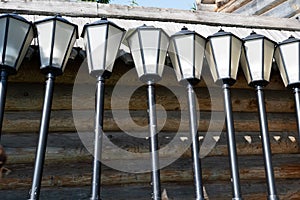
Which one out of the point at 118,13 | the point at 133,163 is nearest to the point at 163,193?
the point at 133,163

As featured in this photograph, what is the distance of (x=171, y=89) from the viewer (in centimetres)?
249

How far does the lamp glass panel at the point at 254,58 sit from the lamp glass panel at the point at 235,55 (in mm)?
89

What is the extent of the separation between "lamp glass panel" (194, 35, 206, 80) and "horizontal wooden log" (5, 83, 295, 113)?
1.20 ft

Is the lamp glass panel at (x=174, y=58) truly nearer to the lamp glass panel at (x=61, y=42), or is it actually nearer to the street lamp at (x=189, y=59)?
the street lamp at (x=189, y=59)

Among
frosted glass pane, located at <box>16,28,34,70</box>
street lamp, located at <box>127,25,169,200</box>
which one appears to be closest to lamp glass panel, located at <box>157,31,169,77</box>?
street lamp, located at <box>127,25,169,200</box>

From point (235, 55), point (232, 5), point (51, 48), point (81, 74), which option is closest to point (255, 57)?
point (235, 55)

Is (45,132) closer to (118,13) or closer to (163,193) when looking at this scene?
(163,193)

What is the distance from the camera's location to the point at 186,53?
2.16m

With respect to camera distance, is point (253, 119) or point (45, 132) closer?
point (45, 132)

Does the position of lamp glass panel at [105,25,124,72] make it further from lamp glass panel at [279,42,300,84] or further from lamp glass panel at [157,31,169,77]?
lamp glass panel at [279,42,300,84]

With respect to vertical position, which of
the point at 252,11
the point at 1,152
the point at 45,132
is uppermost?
the point at 252,11

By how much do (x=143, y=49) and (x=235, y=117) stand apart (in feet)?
3.06

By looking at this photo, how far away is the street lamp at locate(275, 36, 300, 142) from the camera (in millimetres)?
2289

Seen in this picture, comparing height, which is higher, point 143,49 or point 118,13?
point 118,13
